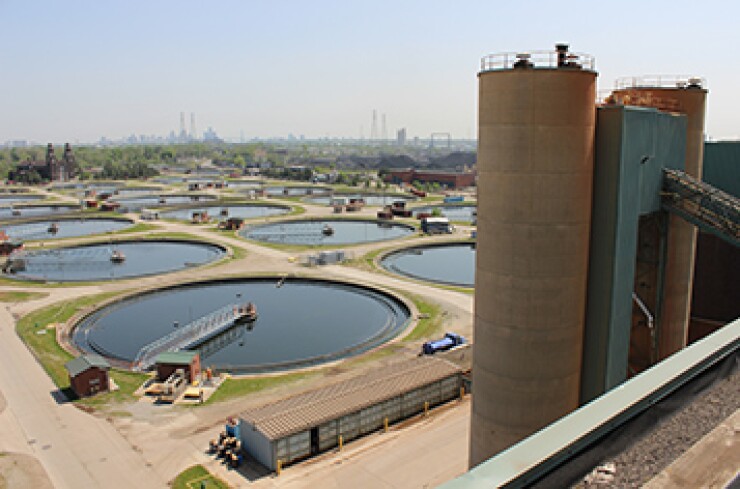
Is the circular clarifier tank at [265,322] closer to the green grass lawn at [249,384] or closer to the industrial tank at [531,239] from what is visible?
the green grass lawn at [249,384]

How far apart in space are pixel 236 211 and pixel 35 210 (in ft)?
135

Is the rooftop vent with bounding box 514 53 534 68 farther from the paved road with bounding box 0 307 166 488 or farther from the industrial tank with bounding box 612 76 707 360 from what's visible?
the paved road with bounding box 0 307 166 488

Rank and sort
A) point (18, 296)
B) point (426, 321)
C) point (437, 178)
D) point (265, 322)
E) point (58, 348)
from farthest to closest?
point (437, 178) → point (18, 296) → point (265, 322) → point (426, 321) → point (58, 348)

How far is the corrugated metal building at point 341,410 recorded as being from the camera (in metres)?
23.7

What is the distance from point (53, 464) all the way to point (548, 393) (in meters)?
20.3

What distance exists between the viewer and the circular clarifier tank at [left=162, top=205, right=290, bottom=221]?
354 ft

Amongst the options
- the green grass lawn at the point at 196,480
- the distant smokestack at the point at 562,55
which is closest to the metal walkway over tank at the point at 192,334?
the green grass lawn at the point at 196,480

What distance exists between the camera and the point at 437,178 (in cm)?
16025

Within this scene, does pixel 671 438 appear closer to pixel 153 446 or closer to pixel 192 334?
pixel 153 446

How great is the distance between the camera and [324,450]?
81.7 feet

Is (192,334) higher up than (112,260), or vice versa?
(112,260)

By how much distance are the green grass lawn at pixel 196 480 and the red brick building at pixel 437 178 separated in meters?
138

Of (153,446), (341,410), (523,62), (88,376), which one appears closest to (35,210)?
(88,376)

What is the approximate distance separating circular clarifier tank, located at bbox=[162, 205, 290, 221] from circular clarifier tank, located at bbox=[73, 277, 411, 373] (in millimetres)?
51561
